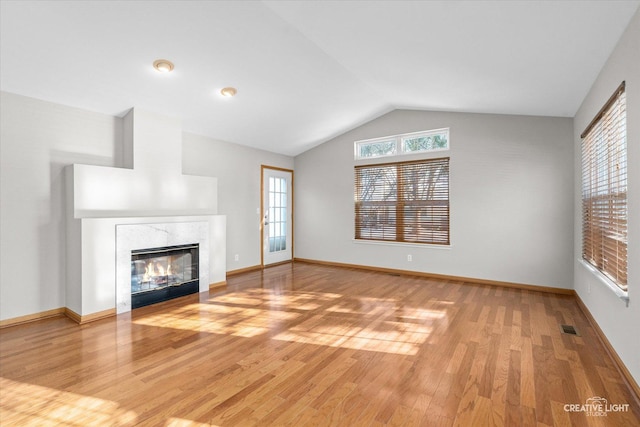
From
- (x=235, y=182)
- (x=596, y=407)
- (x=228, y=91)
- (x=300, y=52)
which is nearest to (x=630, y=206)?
(x=596, y=407)

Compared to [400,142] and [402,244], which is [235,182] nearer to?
[400,142]

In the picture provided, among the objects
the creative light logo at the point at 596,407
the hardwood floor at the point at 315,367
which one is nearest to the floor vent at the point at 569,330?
the hardwood floor at the point at 315,367

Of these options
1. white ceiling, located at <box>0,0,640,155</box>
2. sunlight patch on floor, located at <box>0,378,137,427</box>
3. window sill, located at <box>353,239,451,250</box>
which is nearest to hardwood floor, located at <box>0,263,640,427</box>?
sunlight patch on floor, located at <box>0,378,137,427</box>

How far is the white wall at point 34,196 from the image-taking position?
11.1 ft

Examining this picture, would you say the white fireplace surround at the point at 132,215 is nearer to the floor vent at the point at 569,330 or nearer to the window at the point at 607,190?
the floor vent at the point at 569,330

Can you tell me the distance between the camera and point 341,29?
3102 mm

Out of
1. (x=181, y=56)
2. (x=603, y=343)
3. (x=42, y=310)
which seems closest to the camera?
(x=603, y=343)

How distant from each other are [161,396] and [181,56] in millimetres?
3229

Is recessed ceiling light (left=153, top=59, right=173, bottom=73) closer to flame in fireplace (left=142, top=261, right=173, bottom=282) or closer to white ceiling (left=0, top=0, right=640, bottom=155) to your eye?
white ceiling (left=0, top=0, right=640, bottom=155)

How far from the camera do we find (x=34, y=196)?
140 inches

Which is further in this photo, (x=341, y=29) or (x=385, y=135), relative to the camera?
(x=385, y=135)

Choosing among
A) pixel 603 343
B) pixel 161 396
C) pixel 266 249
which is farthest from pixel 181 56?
pixel 603 343

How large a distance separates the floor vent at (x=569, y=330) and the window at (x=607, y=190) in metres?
0.68

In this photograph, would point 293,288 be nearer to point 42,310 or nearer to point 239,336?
point 239,336
